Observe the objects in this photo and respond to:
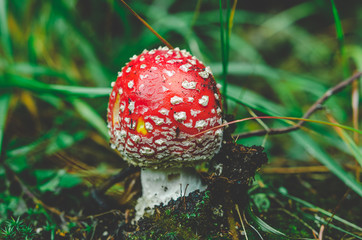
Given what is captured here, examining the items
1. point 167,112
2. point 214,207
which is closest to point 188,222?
point 214,207

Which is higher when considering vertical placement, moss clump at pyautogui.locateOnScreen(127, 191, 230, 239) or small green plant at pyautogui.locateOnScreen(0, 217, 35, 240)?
moss clump at pyautogui.locateOnScreen(127, 191, 230, 239)

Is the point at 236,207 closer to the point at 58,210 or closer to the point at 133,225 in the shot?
the point at 133,225

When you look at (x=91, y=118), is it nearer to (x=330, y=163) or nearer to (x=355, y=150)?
(x=330, y=163)

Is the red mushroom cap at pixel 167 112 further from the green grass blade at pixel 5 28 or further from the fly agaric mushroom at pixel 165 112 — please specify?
the green grass blade at pixel 5 28

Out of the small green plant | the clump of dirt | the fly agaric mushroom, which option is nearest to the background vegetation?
the small green plant

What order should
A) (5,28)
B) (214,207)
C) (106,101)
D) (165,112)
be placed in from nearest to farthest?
(165,112) → (214,207) → (5,28) → (106,101)

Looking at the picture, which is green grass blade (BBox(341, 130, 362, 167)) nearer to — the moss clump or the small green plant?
the moss clump
